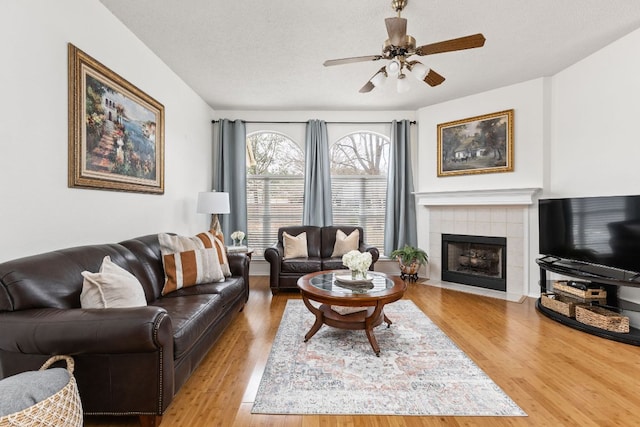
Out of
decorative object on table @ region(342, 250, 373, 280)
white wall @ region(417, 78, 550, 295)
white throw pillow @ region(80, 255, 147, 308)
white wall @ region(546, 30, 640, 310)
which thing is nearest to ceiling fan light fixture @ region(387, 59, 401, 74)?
decorative object on table @ region(342, 250, 373, 280)

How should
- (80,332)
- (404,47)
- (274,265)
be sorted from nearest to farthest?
(80,332), (404,47), (274,265)

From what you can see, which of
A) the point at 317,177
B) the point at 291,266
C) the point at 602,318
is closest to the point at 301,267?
the point at 291,266

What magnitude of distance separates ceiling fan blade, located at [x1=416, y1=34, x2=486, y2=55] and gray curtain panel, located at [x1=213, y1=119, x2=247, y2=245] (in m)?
3.54

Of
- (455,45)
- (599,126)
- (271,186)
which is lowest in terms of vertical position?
(271,186)

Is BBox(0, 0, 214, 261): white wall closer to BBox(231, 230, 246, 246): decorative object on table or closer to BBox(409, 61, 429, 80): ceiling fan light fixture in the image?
Result: BBox(231, 230, 246, 246): decorative object on table

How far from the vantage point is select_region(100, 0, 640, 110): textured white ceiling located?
259 cm

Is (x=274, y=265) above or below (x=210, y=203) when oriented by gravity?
below

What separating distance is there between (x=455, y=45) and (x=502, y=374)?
2.47 m

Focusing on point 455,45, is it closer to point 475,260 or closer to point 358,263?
point 358,263

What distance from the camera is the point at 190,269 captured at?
2863mm

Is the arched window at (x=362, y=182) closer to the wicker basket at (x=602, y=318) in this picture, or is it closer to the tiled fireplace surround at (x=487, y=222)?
the tiled fireplace surround at (x=487, y=222)

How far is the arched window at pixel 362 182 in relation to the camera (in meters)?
5.48

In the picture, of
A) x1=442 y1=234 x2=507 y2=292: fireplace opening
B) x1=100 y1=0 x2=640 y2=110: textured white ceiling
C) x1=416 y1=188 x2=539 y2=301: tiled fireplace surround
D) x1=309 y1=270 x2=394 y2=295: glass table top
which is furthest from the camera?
x1=442 y1=234 x2=507 y2=292: fireplace opening

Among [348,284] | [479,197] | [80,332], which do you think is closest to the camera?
[80,332]
